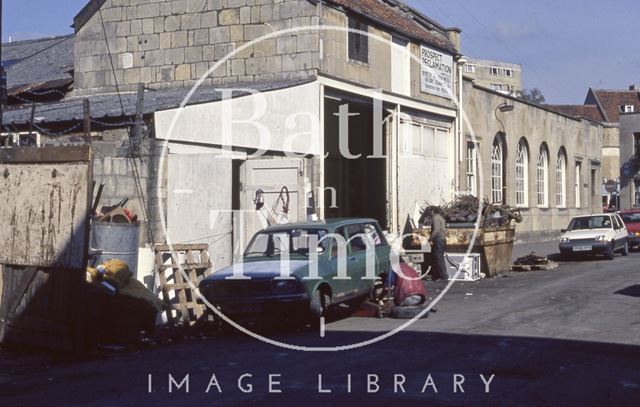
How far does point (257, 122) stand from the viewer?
1909cm

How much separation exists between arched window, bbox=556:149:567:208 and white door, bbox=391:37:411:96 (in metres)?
17.4

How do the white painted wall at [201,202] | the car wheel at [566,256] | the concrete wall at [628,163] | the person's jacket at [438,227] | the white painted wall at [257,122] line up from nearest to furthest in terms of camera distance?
the white painted wall at [201,202] → the white painted wall at [257,122] → the person's jacket at [438,227] → the car wheel at [566,256] → the concrete wall at [628,163]

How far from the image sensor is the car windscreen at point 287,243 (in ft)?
46.2

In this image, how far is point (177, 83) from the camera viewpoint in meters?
23.5

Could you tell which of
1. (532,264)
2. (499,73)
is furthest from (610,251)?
(499,73)

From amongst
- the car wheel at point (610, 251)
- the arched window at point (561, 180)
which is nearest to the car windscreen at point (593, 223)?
the car wheel at point (610, 251)

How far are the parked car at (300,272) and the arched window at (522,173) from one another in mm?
22344

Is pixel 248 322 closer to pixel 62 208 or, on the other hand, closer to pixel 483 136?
pixel 62 208

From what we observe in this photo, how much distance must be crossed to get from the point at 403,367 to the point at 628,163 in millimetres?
57594

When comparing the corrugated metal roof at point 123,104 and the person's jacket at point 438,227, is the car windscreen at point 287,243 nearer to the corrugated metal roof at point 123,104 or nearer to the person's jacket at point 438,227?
the corrugated metal roof at point 123,104

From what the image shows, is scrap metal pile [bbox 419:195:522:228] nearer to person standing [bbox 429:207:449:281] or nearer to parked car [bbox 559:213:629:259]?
person standing [bbox 429:207:449:281]

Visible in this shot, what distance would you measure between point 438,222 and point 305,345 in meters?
9.45

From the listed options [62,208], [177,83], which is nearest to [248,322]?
[62,208]

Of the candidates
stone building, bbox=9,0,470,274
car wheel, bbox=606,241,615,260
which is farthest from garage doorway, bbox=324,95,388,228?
car wheel, bbox=606,241,615,260
